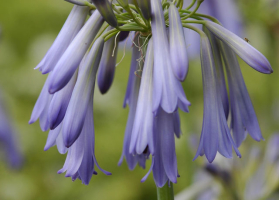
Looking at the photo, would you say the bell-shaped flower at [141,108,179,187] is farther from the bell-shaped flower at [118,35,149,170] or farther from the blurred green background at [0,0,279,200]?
the blurred green background at [0,0,279,200]

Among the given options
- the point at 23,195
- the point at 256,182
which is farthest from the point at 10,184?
the point at 256,182

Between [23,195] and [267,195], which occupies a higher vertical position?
[267,195]

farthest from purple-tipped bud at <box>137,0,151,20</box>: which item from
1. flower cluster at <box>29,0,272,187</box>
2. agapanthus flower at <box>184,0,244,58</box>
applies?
agapanthus flower at <box>184,0,244,58</box>

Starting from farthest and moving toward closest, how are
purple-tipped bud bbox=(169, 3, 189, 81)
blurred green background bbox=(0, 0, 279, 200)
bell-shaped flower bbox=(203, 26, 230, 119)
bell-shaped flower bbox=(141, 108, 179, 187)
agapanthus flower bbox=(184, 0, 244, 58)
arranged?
blurred green background bbox=(0, 0, 279, 200), agapanthus flower bbox=(184, 0, 244, 58), bell-shaped flower bbox=(203, 26, 230, 119), bell-shaped flower bbox=(141, 108, 179, 187), purple-tipped bud bbox=(169, 3, 189, 81)

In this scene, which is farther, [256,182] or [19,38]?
[19,38]

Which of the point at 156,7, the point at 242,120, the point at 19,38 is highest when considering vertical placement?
the point at 156,7

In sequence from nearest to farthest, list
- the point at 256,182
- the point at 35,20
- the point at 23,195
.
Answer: the point at 256,182 → the point at 23,195 → the point at 35,20

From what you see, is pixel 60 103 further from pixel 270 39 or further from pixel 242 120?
pixel 270 39

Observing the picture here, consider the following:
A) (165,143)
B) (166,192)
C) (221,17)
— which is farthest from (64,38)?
(221,17)
